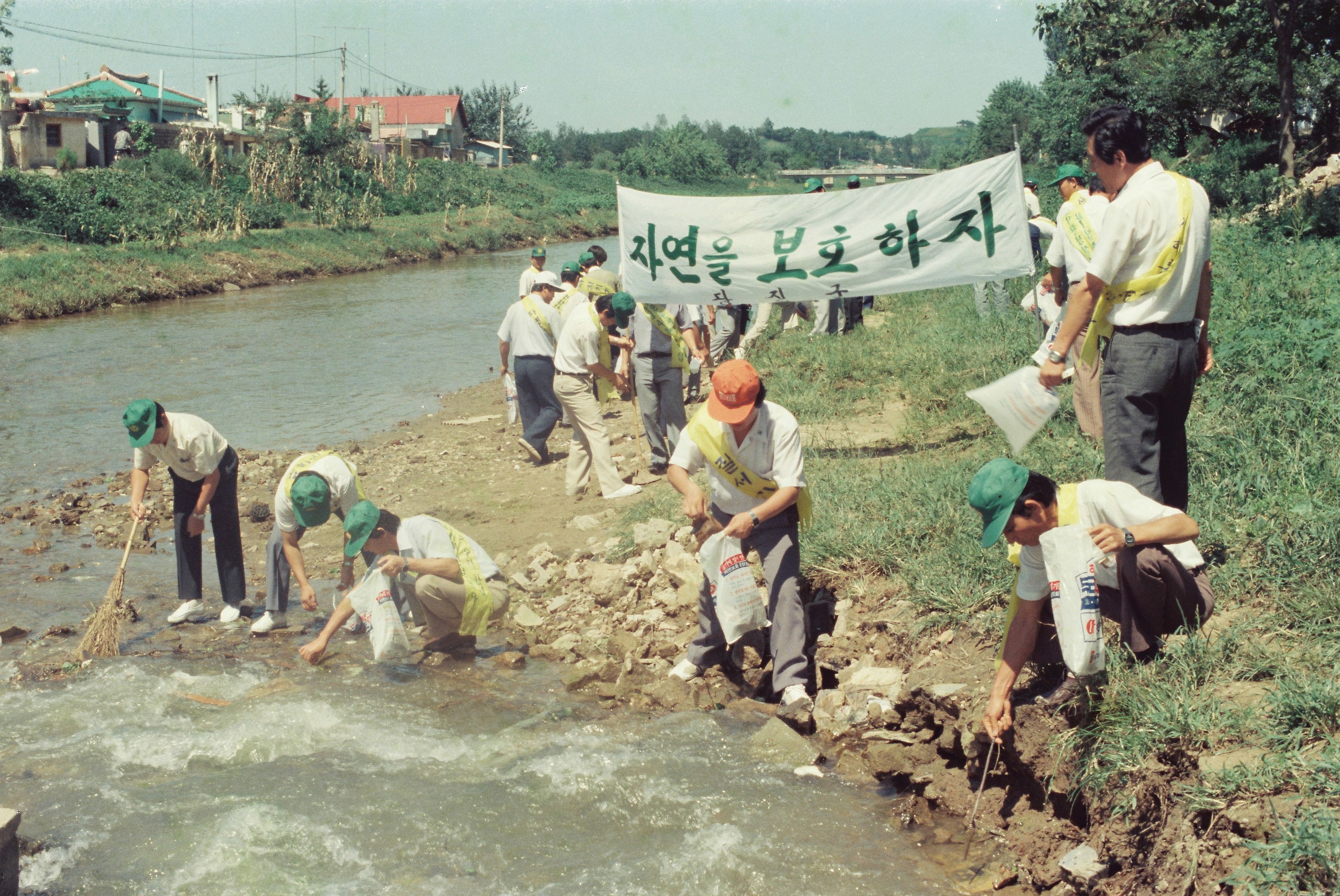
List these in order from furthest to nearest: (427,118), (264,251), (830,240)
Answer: (427,118)
(264,251)
(830,240)

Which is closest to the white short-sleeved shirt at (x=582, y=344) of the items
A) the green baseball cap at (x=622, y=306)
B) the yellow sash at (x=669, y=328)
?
the green baseball cap at (x=622, y=306)

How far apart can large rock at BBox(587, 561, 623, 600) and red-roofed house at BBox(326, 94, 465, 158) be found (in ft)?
233

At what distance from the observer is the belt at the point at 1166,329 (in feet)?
14.5

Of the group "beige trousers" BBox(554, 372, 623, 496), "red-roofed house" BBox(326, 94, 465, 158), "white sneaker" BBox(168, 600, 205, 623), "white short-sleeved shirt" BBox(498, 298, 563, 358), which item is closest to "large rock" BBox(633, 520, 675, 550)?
"beige trousers" BBox(554, 372, 623, 496)

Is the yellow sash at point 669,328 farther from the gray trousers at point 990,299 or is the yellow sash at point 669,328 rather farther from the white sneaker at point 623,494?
the gray trousers at point 990,299

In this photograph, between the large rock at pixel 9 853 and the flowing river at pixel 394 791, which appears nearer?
the large rock at pixel 9 853

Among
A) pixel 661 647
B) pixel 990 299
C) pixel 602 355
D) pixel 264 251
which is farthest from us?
pixel 264 251

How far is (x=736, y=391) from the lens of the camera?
4.87 meters

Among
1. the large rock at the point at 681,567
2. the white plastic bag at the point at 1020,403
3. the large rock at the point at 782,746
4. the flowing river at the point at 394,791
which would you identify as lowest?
the flowing river at the point at 394,791

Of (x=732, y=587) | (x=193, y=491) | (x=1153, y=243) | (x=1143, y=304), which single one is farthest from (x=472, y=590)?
(x=1153, y=243)

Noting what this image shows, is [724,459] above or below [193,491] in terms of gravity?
above

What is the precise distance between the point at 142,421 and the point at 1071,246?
18.1 ft

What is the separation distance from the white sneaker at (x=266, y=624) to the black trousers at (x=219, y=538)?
0.39 metres

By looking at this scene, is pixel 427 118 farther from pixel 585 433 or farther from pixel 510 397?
pixel 585 433
